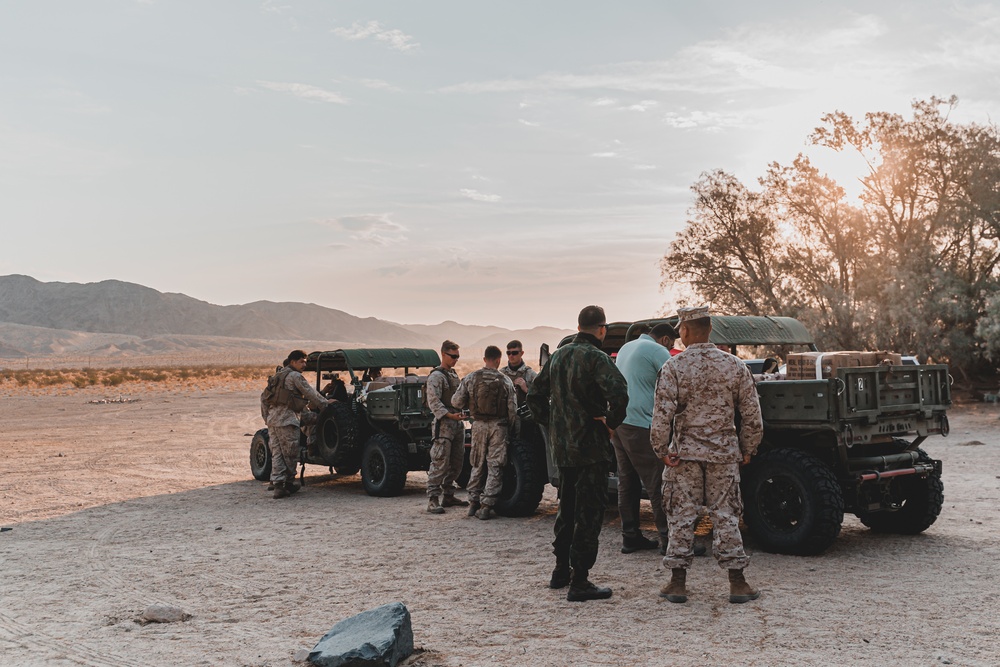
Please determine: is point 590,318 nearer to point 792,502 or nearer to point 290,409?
point 792,502

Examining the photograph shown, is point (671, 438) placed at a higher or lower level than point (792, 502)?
higher

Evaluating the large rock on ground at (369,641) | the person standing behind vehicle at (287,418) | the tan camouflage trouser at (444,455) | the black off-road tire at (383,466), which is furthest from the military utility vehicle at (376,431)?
the large rock on ground at (369,641)

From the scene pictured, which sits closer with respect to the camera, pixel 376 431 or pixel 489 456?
pixel 489 456

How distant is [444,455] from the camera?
1037 cm

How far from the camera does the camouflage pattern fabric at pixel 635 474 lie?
7293mm

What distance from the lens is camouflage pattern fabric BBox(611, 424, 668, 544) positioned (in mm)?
7293

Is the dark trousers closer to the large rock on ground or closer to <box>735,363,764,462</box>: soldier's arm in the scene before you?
<box>735,363,764,462</box>: soldier's arm

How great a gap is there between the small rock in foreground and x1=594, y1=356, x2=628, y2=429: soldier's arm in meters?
3.10

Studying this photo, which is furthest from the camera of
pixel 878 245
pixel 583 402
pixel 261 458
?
pixel 878 245

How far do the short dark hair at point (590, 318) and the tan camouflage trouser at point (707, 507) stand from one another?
3.73 feet

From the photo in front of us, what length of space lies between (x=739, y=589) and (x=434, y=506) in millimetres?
4837

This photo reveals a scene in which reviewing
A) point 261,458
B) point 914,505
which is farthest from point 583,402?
point 261,458

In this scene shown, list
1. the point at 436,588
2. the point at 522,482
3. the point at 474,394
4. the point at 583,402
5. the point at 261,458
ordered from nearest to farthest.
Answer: the point at 583,402, the point at 436,588, the point at 522,482, the point at 474,394, the point at 261,458

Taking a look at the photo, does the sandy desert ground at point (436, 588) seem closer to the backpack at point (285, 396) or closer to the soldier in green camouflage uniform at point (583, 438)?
the soldier in green camouflage uniform at point (583, 438)
